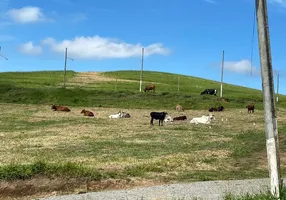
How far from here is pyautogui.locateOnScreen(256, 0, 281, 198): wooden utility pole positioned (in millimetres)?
10789

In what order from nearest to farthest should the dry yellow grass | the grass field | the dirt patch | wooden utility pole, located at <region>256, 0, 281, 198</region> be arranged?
wooden utility pole, located at <region>256, 0, 281, 198</region>, the dirt patch, the grass field, the dry yellow grass

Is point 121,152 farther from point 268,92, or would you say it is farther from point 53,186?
point 268,92

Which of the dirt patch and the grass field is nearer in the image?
the dirt patch

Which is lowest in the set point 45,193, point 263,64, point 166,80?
point 45,193

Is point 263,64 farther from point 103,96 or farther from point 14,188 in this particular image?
point 103,96

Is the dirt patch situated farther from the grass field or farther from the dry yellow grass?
the dry yellow grass

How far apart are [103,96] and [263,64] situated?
56.5 meters

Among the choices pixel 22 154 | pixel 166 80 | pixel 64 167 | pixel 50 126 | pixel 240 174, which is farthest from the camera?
pixel 166 80

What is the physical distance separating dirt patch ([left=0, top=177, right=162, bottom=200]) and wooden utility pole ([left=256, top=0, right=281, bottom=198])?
5.03m

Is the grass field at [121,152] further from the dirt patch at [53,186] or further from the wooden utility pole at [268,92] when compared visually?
the wooden utility pole at [268,92]

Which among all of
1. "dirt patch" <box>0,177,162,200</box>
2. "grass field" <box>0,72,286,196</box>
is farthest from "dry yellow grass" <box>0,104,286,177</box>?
"dirt patch" <box>0,177,162,200</box>

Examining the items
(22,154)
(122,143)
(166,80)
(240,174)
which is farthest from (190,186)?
(166,80)

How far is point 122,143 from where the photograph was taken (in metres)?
24.9

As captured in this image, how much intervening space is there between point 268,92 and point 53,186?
7.47 m
